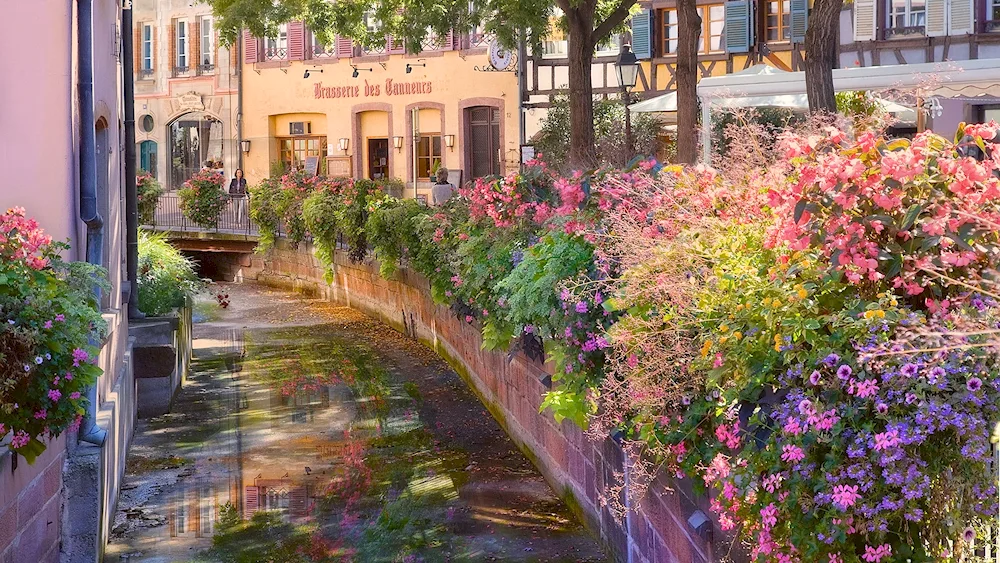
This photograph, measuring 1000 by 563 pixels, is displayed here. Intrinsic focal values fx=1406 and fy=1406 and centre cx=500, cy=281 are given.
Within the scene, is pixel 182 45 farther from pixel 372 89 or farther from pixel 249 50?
pixel 372 89

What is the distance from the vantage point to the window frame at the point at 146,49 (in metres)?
39.6

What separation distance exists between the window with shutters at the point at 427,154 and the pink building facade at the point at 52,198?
2536cm

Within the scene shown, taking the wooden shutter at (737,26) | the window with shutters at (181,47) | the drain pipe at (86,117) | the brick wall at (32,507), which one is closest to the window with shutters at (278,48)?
the window with shutters at (181,47)

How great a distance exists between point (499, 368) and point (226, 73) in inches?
1121

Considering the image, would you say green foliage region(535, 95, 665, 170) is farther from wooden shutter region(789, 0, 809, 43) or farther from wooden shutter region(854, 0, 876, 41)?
wooden shutter region(854, 0, 876, 41)

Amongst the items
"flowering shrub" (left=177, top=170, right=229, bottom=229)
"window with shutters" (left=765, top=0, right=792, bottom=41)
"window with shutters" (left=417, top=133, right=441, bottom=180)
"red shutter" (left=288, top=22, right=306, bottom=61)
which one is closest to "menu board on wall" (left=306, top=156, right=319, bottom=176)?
"window with shutters" (left=417, top=133, right=441, bottom=180)

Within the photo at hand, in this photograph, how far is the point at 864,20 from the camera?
24.0 metres

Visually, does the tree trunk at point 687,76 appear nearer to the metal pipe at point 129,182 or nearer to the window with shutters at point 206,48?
the metal pipe at point 129,182

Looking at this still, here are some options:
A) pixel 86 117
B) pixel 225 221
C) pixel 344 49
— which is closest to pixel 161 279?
pixel 86 117

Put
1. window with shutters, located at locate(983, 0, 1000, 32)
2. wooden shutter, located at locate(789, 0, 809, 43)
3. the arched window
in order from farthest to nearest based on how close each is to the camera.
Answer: the arched window
wooden shutter, located at locate(789, 0, 809, 43)
window with shutters, located at locate(983, 0, 1000, 32)

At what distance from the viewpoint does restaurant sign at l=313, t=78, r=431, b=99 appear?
112 ft

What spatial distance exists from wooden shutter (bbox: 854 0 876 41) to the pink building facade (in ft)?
59.2

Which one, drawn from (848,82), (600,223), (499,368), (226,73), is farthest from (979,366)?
(226,73)

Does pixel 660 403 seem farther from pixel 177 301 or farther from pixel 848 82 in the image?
pixel 848 82
